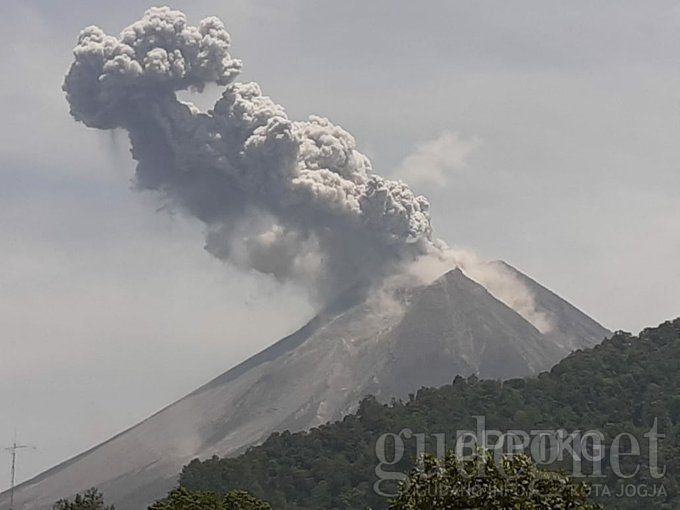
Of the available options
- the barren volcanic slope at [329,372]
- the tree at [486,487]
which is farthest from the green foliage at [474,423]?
the tree at [486,487]

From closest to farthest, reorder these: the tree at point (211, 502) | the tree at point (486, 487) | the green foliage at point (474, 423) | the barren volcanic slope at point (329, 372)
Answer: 1. the tree at point (486, 487)
2. the tree at point (211, 502)
3. the green foliage at point (474, 423)
4. the barren volcanic slope at point (329, 372)

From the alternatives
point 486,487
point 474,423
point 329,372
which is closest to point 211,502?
point 486,487

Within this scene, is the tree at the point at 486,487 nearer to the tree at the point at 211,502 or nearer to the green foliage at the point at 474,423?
the tree at the point at 211,502

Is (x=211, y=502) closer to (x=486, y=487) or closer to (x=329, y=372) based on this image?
(x=486, y=487)

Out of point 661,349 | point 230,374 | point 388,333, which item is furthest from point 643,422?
point 230,374

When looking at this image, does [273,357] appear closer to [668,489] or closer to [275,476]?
[275,476]

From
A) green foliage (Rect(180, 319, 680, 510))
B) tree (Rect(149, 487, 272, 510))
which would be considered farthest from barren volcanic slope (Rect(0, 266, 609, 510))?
tree (Rect(149, 487, 272, 510))
